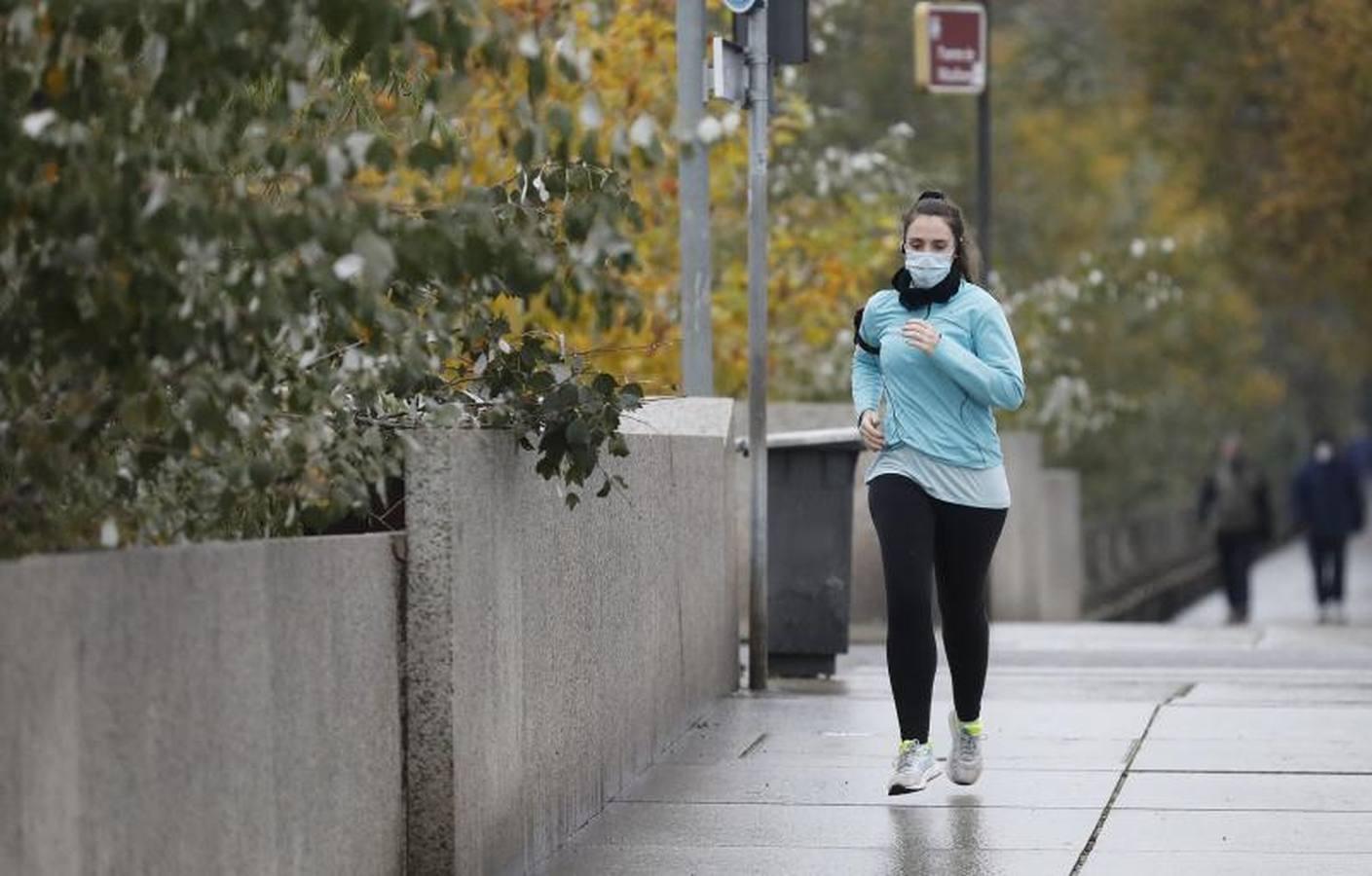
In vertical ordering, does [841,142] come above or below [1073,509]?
above

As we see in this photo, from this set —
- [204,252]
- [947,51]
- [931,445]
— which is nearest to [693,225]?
[931,445]

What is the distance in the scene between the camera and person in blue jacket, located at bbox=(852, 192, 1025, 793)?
359 inches

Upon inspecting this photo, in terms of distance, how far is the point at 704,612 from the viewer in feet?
36.9

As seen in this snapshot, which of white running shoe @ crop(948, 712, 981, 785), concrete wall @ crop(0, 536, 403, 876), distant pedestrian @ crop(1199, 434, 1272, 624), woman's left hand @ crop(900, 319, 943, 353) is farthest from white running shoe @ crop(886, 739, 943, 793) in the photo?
distant pedestrian @ crop(1199, 434, 1272, 624)

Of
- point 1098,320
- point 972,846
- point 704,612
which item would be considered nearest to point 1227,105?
point 1098,320

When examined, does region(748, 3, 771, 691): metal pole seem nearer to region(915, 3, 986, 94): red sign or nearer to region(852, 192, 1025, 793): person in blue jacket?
region(852, 192, 1025, 793): person in blue jacket

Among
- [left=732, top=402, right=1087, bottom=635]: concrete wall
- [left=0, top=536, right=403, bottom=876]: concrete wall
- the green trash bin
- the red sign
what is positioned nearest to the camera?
[left=0, top=536, right=403, bottom=876]: concrete wall

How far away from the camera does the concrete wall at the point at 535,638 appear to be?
7.02 meters

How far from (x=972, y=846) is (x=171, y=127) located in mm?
3342

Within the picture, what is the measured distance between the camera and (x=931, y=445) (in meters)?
9.11

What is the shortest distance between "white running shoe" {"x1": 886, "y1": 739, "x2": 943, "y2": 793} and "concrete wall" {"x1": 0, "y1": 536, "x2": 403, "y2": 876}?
2421 mm

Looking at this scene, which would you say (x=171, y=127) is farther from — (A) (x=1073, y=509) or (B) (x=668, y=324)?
(A) (x=1073, y=509)

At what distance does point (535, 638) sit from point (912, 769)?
162cm

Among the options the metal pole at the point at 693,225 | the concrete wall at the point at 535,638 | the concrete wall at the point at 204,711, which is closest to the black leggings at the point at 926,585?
the concrete wall at the point at 535,638
